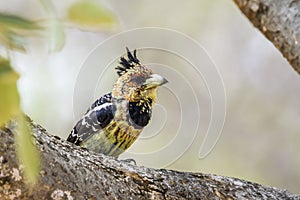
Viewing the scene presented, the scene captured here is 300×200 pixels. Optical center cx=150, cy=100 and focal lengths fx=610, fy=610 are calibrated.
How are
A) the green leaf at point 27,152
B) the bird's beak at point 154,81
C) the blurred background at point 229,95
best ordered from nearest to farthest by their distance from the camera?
the green leaf at point 27,152
the bird's beak at point 154,81
the blurred background at point 229,95

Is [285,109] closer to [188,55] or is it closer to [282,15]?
[188,55]

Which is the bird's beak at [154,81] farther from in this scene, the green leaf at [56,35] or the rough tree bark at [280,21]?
the green leaf at [56,35]

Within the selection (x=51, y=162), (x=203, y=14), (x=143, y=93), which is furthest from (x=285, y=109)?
(x=51, y=162)

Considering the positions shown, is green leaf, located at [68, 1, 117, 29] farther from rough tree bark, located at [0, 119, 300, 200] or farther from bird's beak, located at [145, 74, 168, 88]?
bird's beak, located at [145, 74, 168, 88]

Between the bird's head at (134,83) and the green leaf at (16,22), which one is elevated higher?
the bird's head at (134,83)

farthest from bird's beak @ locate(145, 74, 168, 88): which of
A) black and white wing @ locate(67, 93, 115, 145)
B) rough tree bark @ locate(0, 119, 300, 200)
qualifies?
rough tree bark @ locate(0, 119, 300, 200)

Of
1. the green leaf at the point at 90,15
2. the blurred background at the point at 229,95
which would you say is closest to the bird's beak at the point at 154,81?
the blurred background at the point at 229,95

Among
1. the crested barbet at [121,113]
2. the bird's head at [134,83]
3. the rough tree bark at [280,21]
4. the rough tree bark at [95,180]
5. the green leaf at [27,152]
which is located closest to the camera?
the green leaf at [27,152]
